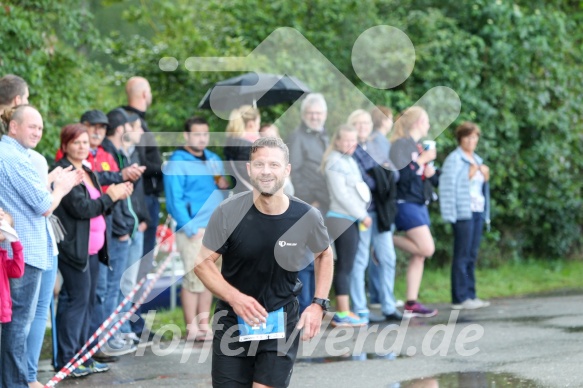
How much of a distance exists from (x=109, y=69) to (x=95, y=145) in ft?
15.5

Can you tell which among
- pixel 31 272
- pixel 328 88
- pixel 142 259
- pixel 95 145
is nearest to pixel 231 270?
pixel 31 272

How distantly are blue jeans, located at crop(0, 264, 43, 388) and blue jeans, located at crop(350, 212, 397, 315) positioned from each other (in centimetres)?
469

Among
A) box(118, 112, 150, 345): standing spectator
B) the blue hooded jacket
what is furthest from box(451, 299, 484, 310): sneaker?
box(118, 112, 150, 345): standing spectator

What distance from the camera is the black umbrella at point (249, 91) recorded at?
11.5 meters

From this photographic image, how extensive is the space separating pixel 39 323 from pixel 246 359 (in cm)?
242

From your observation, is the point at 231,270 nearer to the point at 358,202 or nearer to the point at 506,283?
the point at 358,202

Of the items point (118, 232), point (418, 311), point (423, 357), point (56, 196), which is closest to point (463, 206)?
point (418, 311)

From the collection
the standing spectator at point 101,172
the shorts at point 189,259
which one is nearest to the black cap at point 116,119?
the standing spectator at point 101,172

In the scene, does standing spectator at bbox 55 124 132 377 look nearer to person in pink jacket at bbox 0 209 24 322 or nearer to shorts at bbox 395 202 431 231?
person in pink jacket at bbox 0 209 24 322

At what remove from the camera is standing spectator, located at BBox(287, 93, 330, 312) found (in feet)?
37.0

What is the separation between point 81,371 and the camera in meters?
8.65

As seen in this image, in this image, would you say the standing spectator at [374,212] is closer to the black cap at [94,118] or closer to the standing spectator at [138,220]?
the standing spectator at [138,220]

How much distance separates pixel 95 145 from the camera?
964 cm

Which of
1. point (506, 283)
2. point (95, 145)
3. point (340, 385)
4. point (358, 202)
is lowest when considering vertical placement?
point (506, 283)
